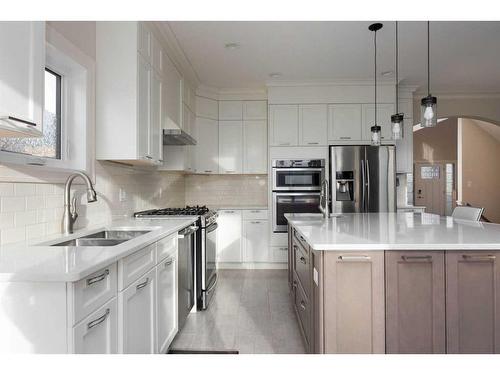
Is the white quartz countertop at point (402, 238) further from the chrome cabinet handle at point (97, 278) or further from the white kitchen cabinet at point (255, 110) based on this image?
the white kitchen cabinet at point (255, 110)

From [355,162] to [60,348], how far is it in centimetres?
400

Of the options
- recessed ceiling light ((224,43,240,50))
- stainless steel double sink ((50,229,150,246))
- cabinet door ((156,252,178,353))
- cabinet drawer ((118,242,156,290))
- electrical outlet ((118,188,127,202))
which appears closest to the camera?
cabinet drawer ((118,242,156,290))

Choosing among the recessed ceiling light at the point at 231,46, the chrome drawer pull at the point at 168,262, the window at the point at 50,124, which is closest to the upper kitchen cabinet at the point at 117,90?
the window at the point at 50,124

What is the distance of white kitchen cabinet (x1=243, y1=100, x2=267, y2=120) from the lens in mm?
4762

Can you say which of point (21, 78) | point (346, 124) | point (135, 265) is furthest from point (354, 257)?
point (346, 124)

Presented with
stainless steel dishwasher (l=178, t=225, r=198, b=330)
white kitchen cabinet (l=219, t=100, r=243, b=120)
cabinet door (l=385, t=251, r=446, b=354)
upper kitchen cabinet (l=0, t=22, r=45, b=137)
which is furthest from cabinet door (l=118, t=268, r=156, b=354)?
white kitchen cabinet (l=219, t=100, r=243, b=120)

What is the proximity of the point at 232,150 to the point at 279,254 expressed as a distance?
68.7 inches

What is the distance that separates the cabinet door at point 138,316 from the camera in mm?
1411

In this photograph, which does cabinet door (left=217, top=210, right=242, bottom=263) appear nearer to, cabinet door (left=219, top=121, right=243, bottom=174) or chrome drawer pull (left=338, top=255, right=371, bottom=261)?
cabinet door (left=219, top=121, right=243, bottom=174)

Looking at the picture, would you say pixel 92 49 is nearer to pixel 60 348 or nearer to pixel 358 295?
pixel 60 348

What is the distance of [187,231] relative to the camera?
8.46 ft

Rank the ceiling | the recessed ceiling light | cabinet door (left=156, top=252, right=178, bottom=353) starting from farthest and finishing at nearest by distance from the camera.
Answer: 1. the recessed ceiling light
2. the ceiling
3. cabinet door (left=156, top=252, right=178, bottom=353)

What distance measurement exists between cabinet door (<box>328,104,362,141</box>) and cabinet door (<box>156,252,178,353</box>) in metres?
3.11

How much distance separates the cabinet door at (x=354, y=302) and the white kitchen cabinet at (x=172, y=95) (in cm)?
232
